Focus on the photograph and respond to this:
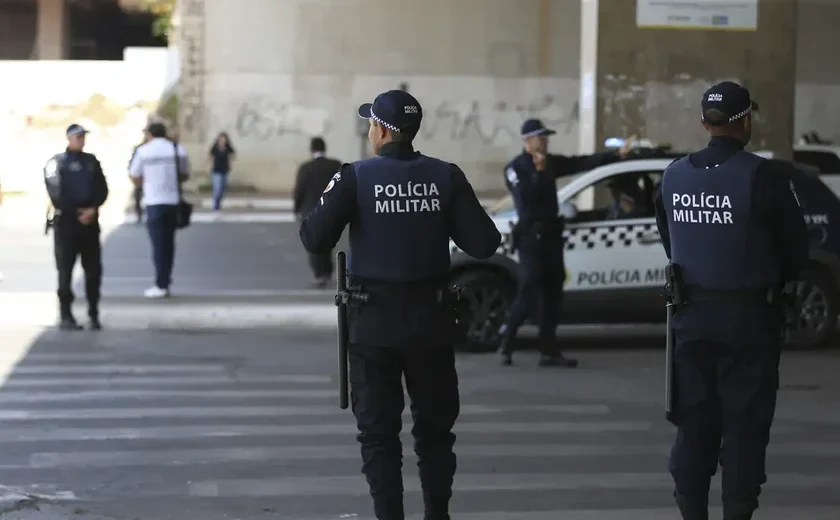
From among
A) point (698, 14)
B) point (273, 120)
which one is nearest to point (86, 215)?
point (698, 14)

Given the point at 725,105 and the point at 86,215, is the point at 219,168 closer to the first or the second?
the point at 86,215

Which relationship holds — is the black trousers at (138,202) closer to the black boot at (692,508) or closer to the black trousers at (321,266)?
the black trousers at (321,266)

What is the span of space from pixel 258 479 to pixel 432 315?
226 centimetres

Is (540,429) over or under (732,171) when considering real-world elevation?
under

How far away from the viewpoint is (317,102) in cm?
3759

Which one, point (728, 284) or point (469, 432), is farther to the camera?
point (469, 432)

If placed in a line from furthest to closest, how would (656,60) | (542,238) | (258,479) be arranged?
1. (656,60)
2. (542,238)
3. (258,479)

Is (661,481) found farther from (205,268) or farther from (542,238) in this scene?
(205,268)

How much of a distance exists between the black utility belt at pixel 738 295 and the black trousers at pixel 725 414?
0.17 m

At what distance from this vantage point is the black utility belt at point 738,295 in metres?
5.77

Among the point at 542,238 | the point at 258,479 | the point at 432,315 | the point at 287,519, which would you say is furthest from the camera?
the point at 542,238

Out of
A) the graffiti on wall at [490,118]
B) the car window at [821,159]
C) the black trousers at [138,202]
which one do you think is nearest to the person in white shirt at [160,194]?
the car window at [821,159]

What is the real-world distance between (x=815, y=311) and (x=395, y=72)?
85.4 ft

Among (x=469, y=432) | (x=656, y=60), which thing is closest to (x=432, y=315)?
(x=469, y=432)
